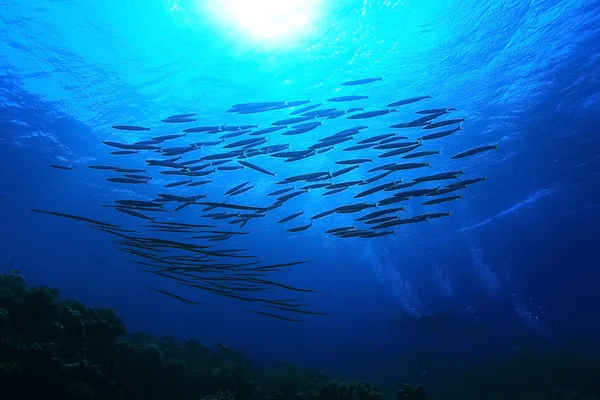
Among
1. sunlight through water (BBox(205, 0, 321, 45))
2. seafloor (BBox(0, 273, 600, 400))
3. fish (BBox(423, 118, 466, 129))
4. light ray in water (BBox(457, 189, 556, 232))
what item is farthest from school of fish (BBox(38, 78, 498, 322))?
light ray in water (BBox(457, 189, 556, 232))

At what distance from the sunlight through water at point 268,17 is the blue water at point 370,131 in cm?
7

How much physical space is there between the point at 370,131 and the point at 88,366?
15705mm

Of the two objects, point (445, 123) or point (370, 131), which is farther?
point (370, 131)

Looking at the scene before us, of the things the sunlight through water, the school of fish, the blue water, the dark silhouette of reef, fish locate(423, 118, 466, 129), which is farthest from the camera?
the blue water

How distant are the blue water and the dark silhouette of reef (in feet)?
17.5

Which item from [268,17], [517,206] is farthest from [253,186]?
[517,206]

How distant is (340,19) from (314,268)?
30960mm

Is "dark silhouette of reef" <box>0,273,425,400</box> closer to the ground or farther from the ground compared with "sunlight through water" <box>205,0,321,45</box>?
closer to the ground

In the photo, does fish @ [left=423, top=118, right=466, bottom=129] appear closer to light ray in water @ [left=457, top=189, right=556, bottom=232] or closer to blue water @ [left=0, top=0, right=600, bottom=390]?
blue water @ [left=0, top=0, right=600, bottom=390]

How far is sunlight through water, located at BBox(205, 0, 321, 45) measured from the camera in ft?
38.3

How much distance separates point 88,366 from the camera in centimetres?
580

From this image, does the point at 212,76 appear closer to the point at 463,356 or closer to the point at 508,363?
the point at 508,363

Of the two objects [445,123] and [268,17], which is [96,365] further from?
[268,17]

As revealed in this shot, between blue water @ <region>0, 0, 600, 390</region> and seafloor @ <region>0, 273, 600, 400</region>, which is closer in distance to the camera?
seafloor @ <region>0, 273, 600, 400</region>
